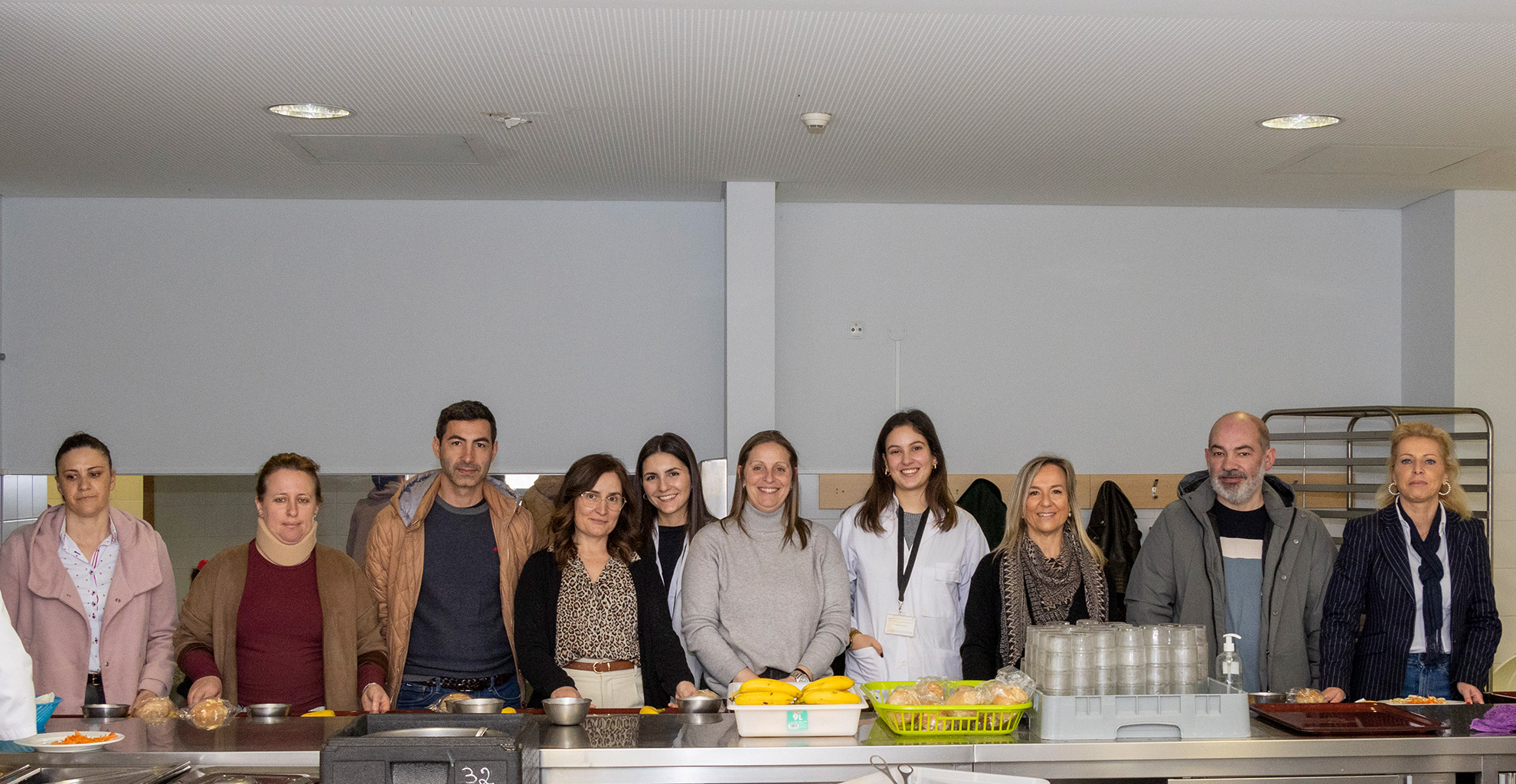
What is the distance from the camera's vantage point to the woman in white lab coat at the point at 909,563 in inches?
135

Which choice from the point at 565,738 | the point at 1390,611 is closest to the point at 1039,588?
the point at 1390,611

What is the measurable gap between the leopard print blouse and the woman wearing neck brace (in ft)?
1.69

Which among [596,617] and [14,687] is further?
[596,617]

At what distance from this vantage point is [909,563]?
3473 millimetres

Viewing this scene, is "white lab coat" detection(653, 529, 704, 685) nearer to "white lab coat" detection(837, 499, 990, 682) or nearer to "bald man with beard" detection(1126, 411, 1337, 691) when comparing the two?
"white lab coat" detection(837, 499, 990, 682)

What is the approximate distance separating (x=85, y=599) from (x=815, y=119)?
109 inches

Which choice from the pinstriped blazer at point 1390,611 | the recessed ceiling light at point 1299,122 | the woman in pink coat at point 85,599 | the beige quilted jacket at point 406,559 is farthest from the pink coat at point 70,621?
the recessed ceiling light at point 1299,122

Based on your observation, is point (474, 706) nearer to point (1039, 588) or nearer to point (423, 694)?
point (423, 694)

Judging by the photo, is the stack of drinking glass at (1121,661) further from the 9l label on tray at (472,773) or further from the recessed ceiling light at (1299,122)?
the recessed ceiling light at (1299,122)

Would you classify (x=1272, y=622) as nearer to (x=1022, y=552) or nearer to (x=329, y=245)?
(x=1022, y=552)

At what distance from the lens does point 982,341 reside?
18.3 feet

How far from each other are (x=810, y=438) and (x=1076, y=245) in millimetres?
1573

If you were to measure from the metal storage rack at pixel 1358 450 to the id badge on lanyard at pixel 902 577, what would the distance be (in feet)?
8.02

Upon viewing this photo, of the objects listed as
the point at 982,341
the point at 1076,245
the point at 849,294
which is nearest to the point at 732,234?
the point at 849,294
